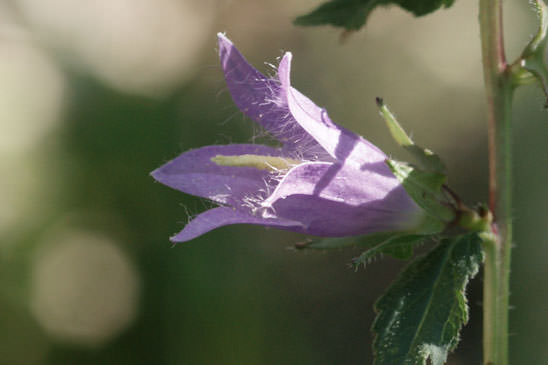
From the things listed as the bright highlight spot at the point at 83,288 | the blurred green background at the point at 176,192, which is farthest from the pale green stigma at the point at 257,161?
the bright highlight spot at the point at 83,288

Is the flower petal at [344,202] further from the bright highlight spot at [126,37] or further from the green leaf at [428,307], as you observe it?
the bright highlight spot at [126,37]

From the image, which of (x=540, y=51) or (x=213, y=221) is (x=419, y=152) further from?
(x=213, y=221)

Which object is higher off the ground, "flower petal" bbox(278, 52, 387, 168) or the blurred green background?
"flower petal" bbox(278, 52, 387, 168)

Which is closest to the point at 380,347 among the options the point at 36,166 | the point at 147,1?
the point at 36,166

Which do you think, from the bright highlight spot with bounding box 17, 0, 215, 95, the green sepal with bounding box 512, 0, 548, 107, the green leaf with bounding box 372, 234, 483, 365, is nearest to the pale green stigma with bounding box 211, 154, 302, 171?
the green leaf with bounding box 372, 234, 483, 365

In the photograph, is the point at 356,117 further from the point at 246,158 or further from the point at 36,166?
the point at 246,158

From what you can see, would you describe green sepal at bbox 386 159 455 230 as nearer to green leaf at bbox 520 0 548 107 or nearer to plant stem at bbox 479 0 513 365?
plant stem at bbox 479 0 513 365

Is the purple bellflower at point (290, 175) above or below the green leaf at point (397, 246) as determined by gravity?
above
